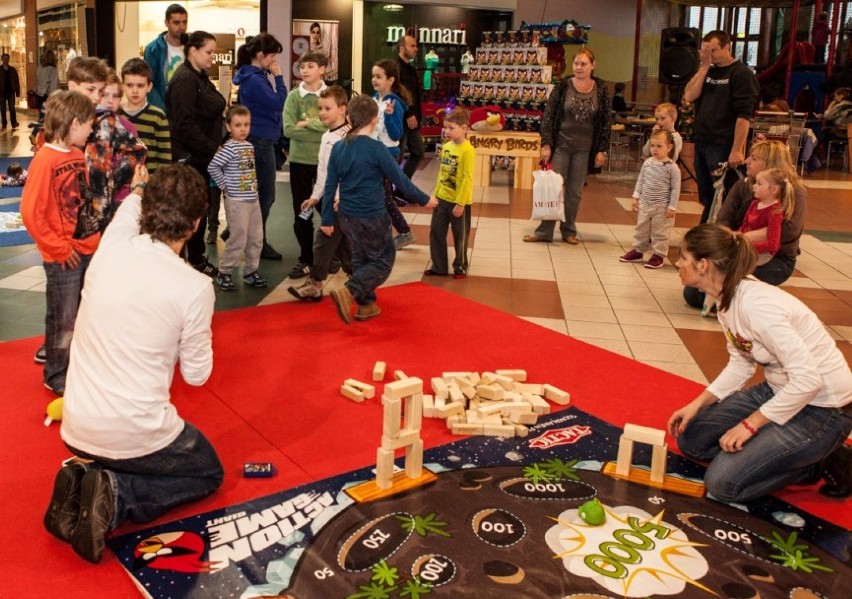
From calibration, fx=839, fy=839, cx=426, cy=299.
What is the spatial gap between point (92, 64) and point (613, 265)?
15.4 ft

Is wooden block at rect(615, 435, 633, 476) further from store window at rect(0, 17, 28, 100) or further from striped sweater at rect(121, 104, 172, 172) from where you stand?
store window at rect(0, 17, 28, 100)

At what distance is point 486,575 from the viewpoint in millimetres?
2635

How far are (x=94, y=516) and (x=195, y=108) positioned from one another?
12.4ft

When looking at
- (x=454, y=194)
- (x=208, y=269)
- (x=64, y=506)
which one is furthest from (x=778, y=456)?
(x=208, y=269)

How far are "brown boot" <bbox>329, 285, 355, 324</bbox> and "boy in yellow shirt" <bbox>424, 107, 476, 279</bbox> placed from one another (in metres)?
1.38

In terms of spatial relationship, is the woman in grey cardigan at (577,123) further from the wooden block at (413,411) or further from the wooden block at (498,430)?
the wooden block at (413,411)

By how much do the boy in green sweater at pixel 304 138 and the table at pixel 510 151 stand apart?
536 centimetres

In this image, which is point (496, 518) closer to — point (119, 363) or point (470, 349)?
point (119, 363)

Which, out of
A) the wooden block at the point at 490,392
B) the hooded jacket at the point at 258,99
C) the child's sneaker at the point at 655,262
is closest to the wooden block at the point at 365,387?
the wooden block at the point at 490,392

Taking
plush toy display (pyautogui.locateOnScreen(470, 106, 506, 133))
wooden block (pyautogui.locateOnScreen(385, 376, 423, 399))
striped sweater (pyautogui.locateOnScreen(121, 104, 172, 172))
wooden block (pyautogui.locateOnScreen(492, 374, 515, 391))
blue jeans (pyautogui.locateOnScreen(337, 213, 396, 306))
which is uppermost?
plush toy display (pyautogui.locateOnScreen(470, 106, 506, 133))

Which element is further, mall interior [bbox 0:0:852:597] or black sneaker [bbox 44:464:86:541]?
mall interior [bbox 0:0:852:597]

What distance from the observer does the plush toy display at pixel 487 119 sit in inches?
448

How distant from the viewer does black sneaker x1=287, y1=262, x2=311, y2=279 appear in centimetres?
634

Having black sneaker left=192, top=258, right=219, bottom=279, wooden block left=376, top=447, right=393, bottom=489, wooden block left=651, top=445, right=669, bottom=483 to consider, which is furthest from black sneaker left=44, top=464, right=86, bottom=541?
black sneaker left=192, top=258, right=219, bottom=279
